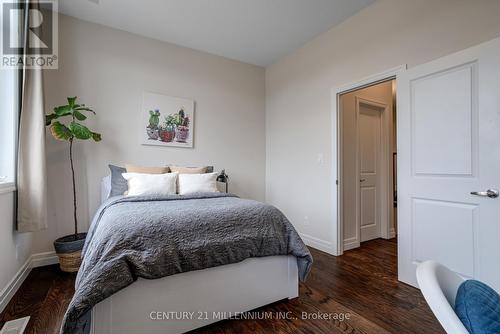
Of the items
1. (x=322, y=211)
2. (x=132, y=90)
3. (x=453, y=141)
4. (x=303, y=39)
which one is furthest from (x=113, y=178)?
(x=453, y=141)

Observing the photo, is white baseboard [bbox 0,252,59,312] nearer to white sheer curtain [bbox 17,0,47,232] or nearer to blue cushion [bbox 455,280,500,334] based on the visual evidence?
white sheer curtain [bbox 17,0,47,232]

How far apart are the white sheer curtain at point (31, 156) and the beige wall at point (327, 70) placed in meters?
2.91

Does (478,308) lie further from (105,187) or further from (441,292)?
(105,187)

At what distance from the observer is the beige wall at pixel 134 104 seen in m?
2.65

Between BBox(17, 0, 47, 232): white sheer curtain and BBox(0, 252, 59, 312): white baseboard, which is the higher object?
BBox(17, 0, 47, 232): white sheer curtain

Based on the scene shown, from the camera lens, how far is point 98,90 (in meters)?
2.84

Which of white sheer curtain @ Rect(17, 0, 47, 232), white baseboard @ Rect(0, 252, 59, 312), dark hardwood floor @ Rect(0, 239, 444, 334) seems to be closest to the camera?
dark hardwood floor @ Rect(0, 239, 444, 334)

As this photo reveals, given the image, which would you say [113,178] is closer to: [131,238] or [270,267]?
[131,238]

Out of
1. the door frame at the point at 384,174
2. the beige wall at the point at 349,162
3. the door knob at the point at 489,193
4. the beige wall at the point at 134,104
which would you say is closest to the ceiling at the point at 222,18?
the beige wall at the point at 134,104

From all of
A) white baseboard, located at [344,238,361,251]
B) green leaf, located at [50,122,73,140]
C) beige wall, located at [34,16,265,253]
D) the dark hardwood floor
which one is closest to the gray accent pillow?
beige wall, located at [34,16,265,253]

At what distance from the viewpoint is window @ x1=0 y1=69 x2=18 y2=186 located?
6.54ft

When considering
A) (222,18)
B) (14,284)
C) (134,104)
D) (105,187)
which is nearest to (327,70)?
(222,18)

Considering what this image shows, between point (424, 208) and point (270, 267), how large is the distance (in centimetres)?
146

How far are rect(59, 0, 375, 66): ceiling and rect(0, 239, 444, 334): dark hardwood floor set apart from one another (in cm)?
282
